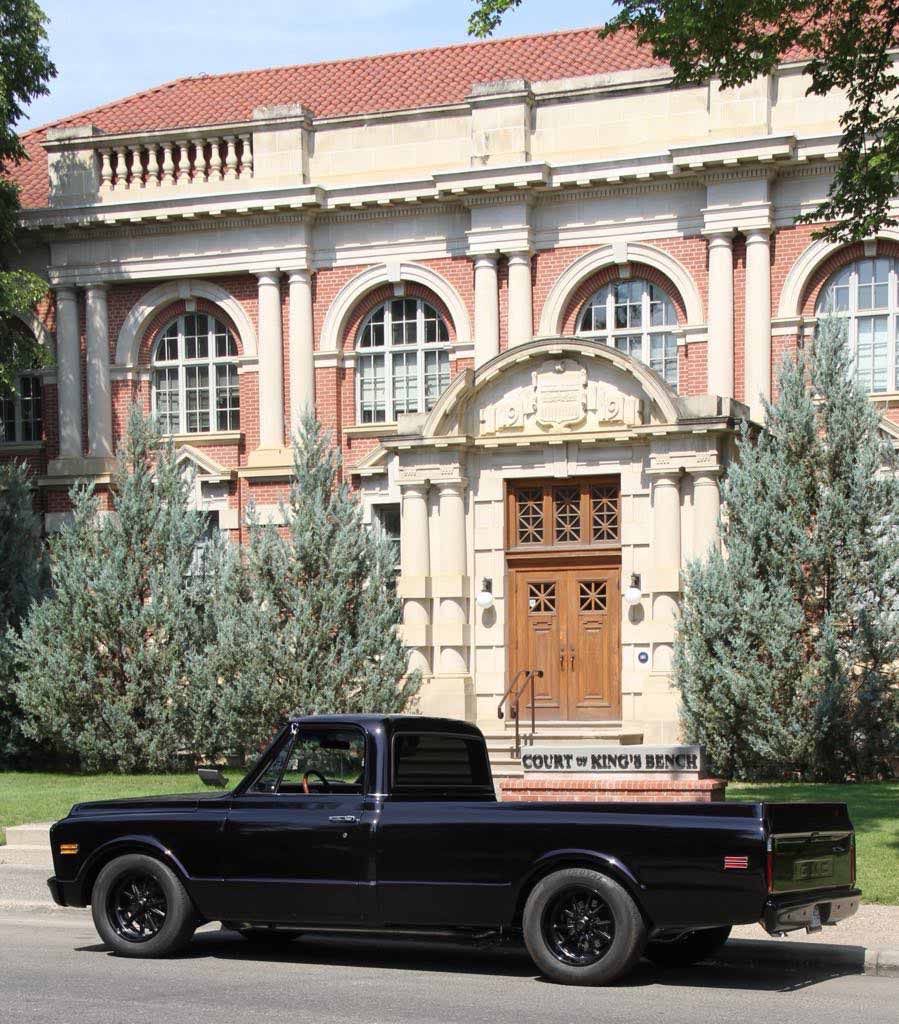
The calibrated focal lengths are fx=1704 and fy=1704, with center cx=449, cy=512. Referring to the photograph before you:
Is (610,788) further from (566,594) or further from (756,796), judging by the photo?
(566,594)

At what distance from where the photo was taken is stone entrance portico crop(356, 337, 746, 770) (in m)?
23.4

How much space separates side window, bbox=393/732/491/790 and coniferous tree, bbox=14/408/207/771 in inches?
522

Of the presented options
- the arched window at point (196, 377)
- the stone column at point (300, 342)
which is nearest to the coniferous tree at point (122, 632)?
the stone column at point (300, 342)

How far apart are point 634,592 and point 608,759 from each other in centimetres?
1153

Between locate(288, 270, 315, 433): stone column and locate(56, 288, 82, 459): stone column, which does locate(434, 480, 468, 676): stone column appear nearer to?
locate(288, 270, 315, 433): stone column

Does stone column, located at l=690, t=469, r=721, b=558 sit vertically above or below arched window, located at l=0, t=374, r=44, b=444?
below

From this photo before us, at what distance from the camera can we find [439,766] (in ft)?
36.2

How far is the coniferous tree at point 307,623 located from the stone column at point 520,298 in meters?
4.27

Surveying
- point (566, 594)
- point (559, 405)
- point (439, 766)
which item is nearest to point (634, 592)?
point (566, 594)

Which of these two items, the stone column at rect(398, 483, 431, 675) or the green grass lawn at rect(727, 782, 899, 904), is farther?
the stone column at rect(398, 483, 431, 675)

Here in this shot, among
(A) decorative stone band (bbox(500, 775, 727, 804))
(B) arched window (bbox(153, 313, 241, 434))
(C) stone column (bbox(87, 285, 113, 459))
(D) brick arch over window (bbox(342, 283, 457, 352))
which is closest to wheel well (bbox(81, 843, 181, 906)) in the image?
(A) decorative stone band (bbox(500, 775, 727, 804))

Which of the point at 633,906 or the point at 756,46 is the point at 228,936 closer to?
the point at 633,906

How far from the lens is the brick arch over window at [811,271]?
26.0 metres

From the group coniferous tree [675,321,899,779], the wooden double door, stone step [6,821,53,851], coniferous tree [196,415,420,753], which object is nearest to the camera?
stone step [6,821,53,851]
